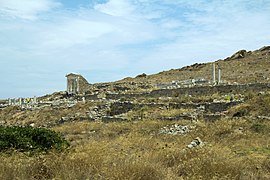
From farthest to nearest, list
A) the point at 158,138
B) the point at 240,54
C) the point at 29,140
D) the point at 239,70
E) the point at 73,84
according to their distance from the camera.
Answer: the point at 240,54
the point at 239,70
the point at 73,84
the point at 158,138
the point at 29,140

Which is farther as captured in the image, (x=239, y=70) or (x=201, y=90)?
(x=239, y=70)

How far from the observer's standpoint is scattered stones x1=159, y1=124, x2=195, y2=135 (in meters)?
15.9

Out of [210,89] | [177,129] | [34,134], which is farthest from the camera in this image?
[210,89]

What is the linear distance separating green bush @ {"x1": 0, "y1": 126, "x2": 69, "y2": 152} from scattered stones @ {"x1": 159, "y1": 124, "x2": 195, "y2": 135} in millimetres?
6207

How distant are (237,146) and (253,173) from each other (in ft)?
16.2

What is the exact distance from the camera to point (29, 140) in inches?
410

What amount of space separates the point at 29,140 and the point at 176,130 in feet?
25.6

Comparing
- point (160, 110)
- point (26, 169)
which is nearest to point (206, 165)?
point (26, 169)

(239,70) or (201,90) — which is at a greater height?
(239,70)

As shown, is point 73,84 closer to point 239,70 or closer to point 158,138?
point 239,70

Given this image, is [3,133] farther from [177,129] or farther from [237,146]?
[177,129]

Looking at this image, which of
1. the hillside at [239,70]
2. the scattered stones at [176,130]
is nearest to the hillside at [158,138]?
the scattered stones at [176,130]

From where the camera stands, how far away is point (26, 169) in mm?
6695

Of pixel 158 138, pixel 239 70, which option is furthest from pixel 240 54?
pixel 158 138
